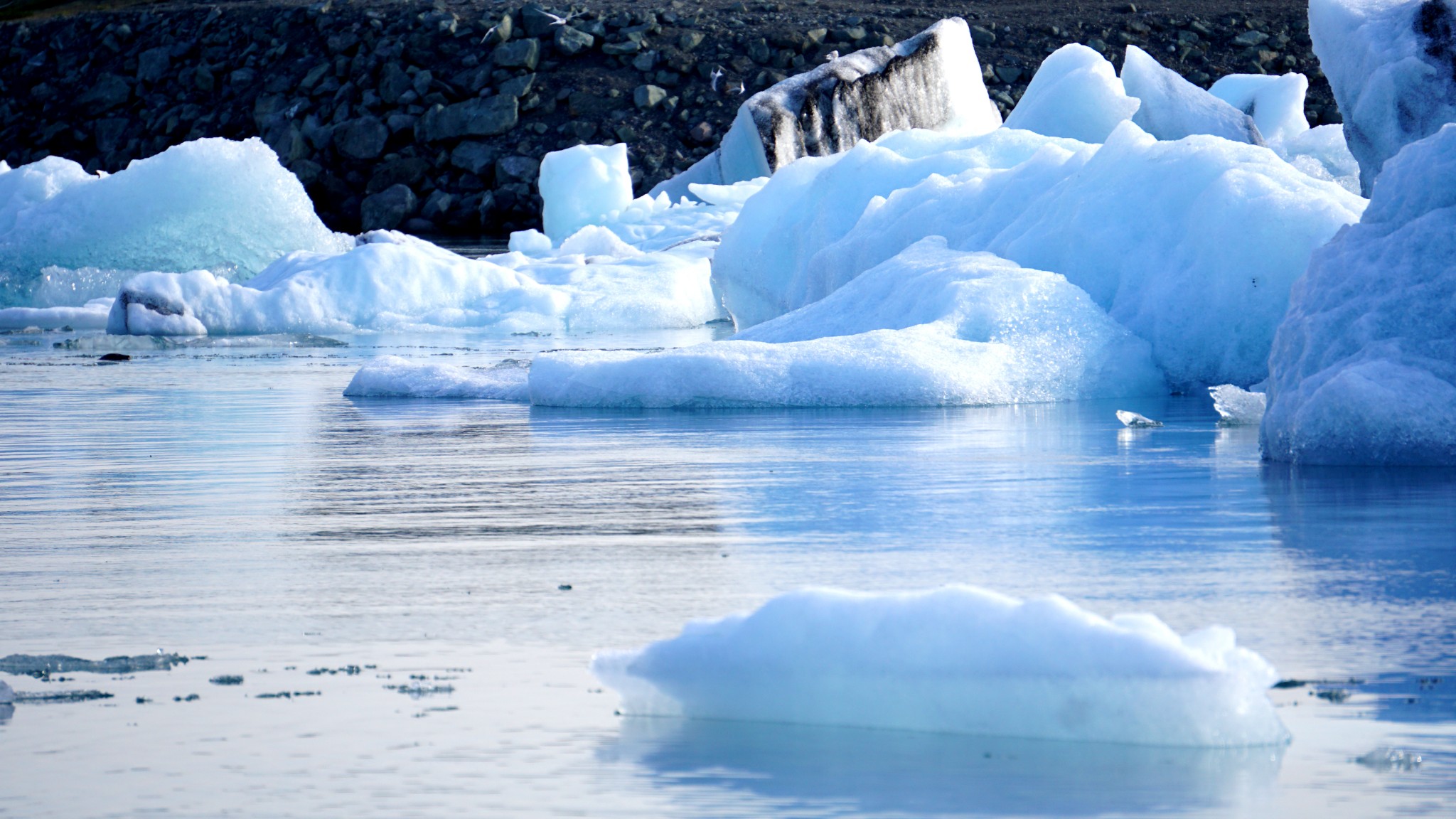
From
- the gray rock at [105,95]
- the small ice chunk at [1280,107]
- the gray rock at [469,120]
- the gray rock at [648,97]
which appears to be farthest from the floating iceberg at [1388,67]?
the gray rock at [105,95]

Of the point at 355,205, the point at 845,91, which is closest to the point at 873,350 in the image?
the point at 845,91

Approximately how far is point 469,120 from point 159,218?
904 inches

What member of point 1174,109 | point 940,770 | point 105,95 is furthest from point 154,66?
point 940,770

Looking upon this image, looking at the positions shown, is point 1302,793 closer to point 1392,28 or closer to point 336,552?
point 336,552

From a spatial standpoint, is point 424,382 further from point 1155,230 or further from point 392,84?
point 392,84

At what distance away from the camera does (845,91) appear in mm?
19328

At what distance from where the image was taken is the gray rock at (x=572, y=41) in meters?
40.9

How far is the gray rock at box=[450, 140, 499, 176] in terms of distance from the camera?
38.2 meters

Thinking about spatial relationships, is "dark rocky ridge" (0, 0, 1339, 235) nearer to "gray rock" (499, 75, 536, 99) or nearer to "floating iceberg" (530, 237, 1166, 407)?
"gray rock" (499, 75, 536, 99)

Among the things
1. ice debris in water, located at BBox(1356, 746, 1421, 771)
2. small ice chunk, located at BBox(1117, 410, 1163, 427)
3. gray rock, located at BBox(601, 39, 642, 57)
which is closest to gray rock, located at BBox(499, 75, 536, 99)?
gray rock, located at BBox(601, 39, 642, 57)

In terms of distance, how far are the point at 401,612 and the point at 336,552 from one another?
29.4 inches

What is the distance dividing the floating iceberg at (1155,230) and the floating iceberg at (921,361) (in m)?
0.25

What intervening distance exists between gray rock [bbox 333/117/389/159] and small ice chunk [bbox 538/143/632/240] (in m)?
17.7

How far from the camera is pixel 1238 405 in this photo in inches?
261
